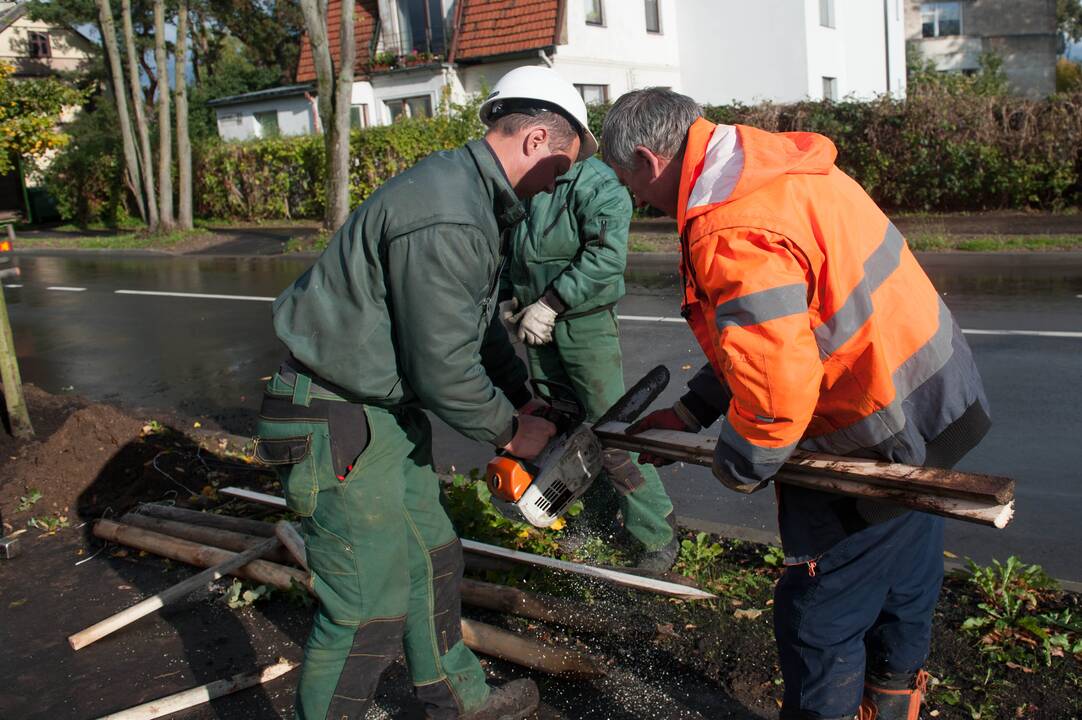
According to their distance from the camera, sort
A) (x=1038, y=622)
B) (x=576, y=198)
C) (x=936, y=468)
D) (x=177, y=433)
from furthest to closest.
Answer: (x=177, y=433) → (x=576, y=198) → (x=1038, y=622) → (x=936, y=468)

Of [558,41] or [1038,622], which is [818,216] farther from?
[558,41]

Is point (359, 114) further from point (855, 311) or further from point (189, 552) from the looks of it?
point (855, 311)

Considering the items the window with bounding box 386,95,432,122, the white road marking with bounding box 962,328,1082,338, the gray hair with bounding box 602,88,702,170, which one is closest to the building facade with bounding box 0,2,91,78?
the window with bounding box 386,95,432,122

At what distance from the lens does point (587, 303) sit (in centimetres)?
438

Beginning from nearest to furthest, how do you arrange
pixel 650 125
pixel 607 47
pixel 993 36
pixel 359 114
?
pixel 650 125, pixel 607 47, pixel 359 114, pixel 993 36

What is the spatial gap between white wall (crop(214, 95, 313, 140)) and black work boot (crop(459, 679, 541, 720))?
89.4ft

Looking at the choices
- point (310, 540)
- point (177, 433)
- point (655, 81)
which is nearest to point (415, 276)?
point (310, 540)

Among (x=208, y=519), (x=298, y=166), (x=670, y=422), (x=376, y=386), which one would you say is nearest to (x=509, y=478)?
(x=376, y=386)

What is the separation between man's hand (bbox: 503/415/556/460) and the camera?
2873mm

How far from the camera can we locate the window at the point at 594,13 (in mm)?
25531

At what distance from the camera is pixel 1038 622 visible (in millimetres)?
3418

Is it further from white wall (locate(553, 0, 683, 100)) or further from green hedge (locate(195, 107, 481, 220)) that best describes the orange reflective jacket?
white wall (locate(553, 0, 683, 100))

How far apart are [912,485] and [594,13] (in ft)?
83.6

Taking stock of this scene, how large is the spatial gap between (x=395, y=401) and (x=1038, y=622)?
7.97 ft
